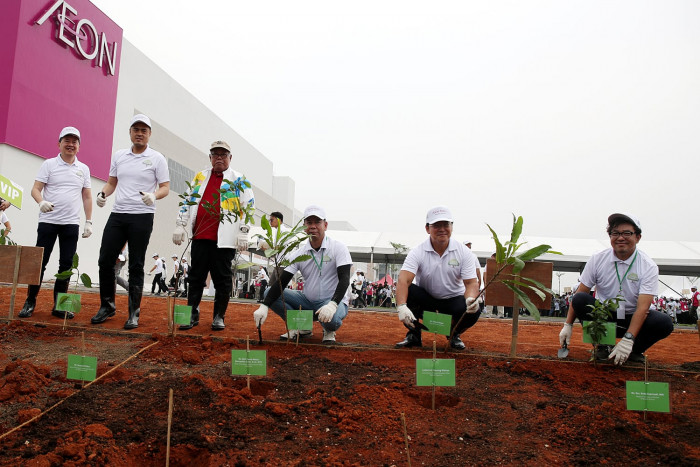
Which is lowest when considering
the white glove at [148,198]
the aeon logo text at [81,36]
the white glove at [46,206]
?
the white glove at [46,206]

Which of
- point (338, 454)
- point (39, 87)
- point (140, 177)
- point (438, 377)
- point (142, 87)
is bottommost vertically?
point (338, 454)

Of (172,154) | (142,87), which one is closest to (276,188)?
(172,154)

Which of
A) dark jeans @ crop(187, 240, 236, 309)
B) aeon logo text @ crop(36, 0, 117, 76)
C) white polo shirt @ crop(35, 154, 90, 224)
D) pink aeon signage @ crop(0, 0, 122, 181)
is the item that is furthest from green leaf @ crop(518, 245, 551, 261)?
aeon logo text @ crop(36, 0, 117, 76)

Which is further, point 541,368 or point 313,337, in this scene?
point 313,337

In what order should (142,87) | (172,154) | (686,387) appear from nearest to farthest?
(686,387)
(142,87)
(172,154)

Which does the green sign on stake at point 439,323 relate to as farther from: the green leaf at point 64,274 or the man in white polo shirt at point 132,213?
the green leaf at point 64,274

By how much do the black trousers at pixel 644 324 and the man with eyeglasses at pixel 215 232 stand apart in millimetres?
2391

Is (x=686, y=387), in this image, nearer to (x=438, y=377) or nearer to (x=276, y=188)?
(x=438, y=377)

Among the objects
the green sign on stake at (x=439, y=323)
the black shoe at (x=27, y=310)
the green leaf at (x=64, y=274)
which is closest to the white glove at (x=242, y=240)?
the green leaf at (x=64, y=274)

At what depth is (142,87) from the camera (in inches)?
625

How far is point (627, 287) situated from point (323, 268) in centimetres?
203

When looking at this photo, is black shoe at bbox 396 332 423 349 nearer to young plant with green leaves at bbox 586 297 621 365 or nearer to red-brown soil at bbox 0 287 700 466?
red-brown soil at bbox 0 287 700 466

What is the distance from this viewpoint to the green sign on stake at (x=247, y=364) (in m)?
2.08

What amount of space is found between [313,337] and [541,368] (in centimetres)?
158
